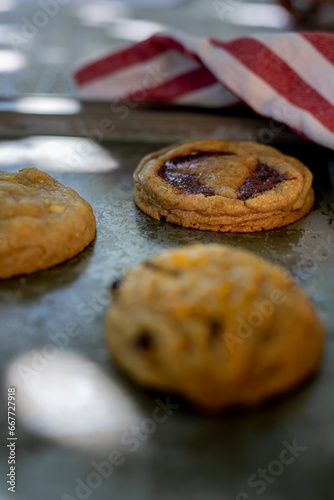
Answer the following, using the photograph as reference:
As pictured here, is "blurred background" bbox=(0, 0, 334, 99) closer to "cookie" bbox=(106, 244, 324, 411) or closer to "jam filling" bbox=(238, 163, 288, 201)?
"jam filling" bbox=(238, 163, 288, 201)

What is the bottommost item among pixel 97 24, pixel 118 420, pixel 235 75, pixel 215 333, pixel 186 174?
pixel 97 24

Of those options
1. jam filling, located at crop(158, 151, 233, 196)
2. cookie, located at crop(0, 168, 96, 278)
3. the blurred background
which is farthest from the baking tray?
the blurred background

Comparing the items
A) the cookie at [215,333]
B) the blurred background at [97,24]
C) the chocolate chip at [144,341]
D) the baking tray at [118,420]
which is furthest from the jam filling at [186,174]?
the blurred background at [97,24]

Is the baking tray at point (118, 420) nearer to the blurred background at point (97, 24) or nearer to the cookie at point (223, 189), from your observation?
the cookie at point (223, 189)

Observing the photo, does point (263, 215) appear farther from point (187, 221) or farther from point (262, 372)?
point (262, 372)

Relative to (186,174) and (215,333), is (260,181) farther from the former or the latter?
(215,333)

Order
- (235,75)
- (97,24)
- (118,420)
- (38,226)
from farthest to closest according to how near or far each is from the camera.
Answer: (97,24) → (235,75) → (38,226) → (118,420)

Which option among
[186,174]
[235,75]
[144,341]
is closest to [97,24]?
[235,75]
